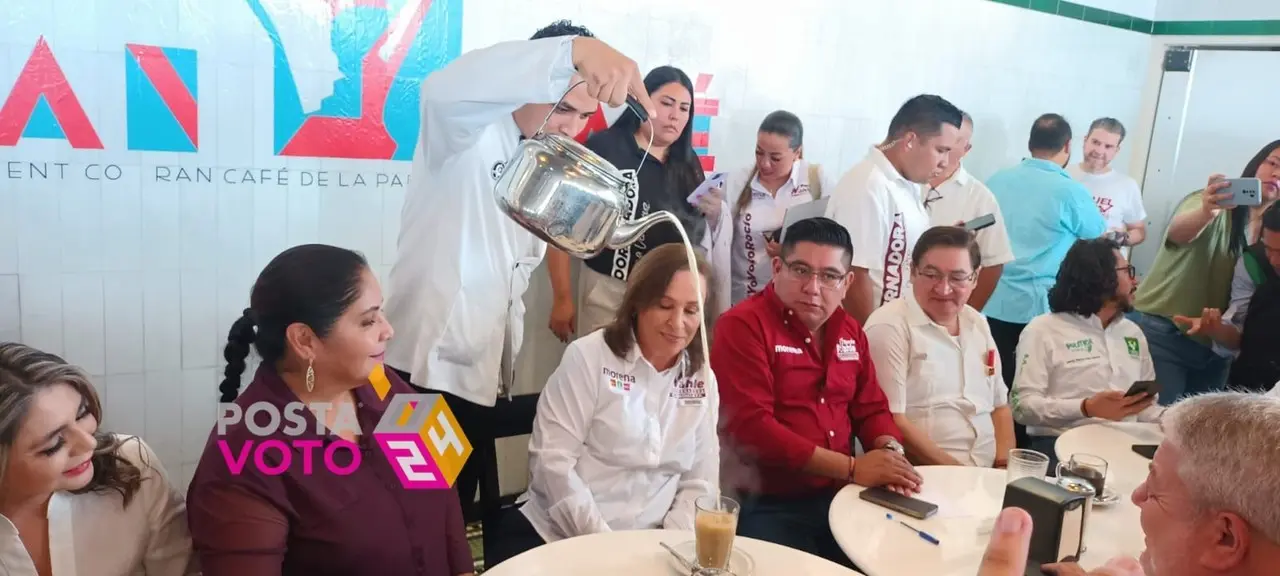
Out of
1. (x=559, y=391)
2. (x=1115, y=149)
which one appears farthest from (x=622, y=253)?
(x=1115, y=149)

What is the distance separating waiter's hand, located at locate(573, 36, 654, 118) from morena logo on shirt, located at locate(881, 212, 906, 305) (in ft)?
5.25

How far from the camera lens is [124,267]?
7.47 ft

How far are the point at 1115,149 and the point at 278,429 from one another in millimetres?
4504

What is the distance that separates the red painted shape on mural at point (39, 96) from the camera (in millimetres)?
2049

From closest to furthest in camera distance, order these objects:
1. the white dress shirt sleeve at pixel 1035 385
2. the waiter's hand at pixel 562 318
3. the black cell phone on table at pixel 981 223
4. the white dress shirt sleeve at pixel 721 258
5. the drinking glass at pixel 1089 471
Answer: the drinking glass at pixel 1089 471
the white dress shirt sleeve at pixel 1035 385
the waiter's hand at pixel 562 318
the white dress shirt sleeve at pixel 721 258
the black cell phone on table at pixel 981 223

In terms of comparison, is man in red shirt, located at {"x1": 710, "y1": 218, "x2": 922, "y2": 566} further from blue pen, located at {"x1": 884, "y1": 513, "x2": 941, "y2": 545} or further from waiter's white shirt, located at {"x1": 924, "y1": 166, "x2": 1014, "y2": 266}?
waiter's white shirt, located at {"x1": 924, "y1": 166, "x2": 1014, "y2": 266}

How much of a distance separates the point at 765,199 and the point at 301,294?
2.08m

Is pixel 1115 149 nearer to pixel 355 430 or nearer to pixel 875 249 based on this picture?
pixel 875 249

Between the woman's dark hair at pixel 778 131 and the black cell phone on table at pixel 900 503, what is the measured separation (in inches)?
63.8

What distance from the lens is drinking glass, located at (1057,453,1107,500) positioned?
184 cm

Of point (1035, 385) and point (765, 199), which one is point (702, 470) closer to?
point (1035, 385)

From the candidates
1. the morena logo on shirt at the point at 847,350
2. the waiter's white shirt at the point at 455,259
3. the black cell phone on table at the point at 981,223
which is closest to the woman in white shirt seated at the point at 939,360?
the morena logo on shirt at the point at 847,350

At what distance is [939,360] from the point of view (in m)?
2.49

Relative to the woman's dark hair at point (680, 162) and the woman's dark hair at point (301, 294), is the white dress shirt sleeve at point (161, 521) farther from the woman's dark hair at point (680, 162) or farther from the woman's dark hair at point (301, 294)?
the woman's dark hair at point (680, 162)
